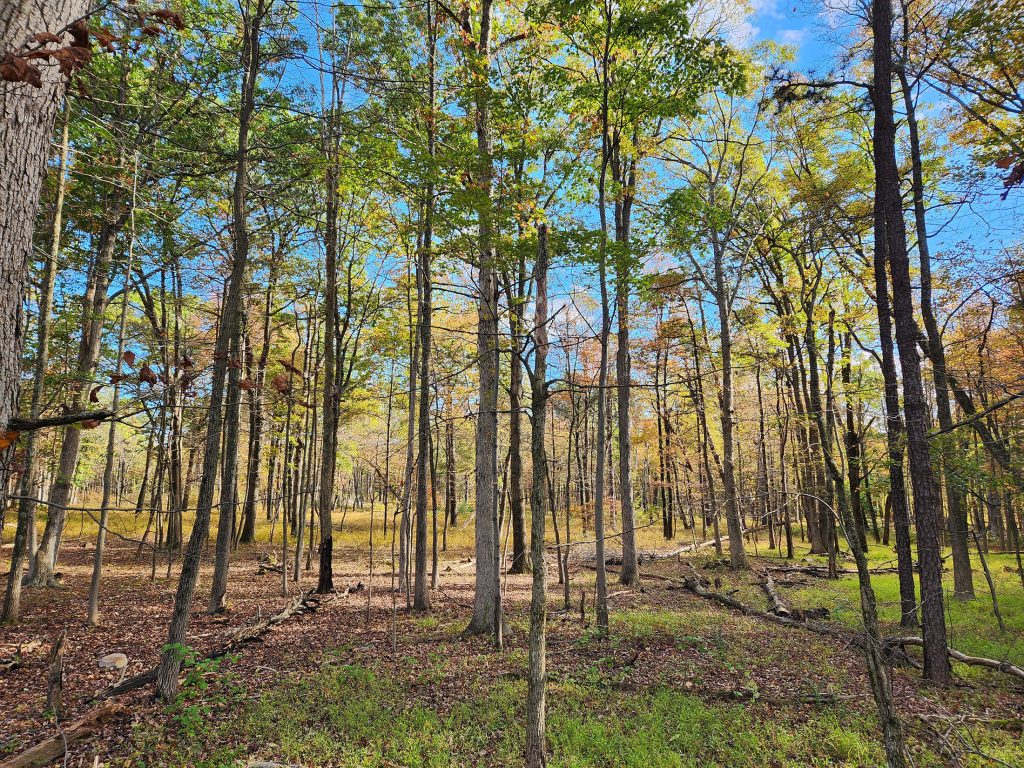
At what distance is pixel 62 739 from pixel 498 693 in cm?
443

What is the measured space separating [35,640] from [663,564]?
1794cm

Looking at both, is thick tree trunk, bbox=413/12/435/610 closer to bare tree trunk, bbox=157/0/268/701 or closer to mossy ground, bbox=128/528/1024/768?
mossy ground, bbox=128/528/1024/768

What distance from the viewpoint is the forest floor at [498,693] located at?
4.93 metres

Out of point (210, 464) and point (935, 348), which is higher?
point (935, 348)

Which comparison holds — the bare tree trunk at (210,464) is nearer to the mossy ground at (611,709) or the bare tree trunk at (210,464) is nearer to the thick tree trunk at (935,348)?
the mossy ground at (611,709)

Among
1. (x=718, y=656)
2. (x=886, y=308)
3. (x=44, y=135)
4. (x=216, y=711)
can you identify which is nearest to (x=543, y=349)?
(x=44, y=135)

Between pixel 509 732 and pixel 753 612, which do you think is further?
pixel 753 612

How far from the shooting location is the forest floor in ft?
16.2

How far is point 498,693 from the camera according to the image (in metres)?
6.32

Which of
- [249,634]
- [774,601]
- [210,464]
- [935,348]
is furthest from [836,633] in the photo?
[210,464]

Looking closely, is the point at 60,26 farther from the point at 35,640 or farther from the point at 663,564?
the point at 663,564

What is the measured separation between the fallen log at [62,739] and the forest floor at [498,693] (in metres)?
0.15

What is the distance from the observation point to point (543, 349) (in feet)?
15.3

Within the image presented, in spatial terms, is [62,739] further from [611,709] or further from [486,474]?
[486,474]
